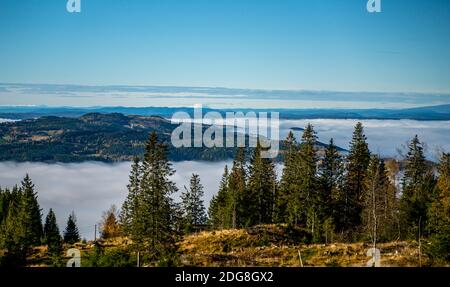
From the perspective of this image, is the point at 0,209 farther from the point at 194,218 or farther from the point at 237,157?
the point at 237,157

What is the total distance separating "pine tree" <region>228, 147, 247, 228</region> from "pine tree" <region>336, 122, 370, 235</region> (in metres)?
13.1

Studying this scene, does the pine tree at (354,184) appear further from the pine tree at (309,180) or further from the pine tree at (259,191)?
the pine tree at (259,191)

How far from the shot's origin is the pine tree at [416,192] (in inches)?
1715

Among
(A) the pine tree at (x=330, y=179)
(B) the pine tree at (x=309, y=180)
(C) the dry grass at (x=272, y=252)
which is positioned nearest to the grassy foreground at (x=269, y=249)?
(C) the dry grass at (x=272, y=252)

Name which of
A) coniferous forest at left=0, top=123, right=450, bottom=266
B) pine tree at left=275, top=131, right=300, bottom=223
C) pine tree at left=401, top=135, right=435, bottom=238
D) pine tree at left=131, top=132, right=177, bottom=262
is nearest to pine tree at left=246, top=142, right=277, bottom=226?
coniferous forest at left=0, top=123, right=450, bottom=266

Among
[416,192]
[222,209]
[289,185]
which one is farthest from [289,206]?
[416,192]

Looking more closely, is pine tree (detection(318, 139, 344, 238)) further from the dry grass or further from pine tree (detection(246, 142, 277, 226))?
pine tree (detection(246, 142, 277, 226))

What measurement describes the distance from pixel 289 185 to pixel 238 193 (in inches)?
274

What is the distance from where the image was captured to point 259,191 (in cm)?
6134

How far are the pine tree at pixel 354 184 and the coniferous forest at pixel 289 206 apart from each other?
12 centimetres

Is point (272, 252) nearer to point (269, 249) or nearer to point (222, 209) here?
point (269, 249)

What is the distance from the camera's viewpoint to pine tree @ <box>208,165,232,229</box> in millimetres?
62634

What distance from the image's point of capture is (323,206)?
174ft
